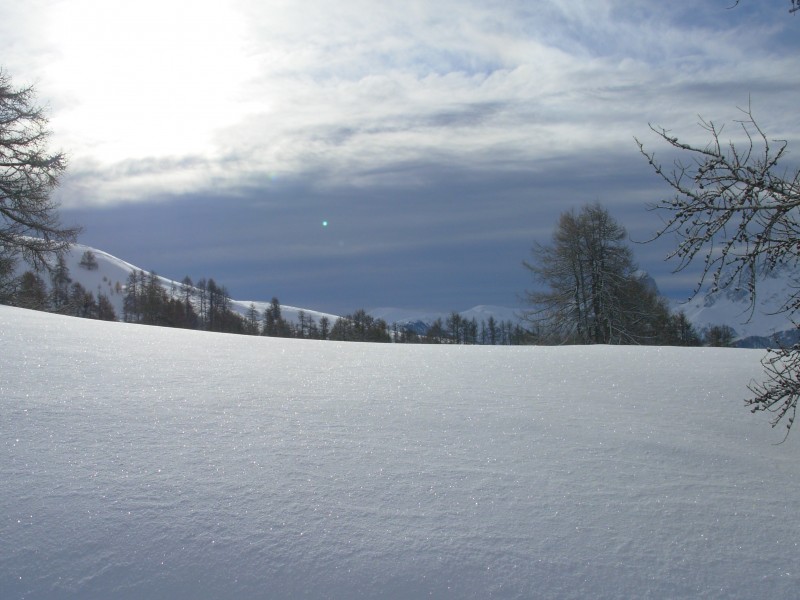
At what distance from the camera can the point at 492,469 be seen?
14.0 feet

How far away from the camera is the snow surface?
3.22m

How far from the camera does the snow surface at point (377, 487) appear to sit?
322 cm

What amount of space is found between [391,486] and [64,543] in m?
1.83

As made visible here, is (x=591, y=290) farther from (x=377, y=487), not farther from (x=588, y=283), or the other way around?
(x=377, y=487)

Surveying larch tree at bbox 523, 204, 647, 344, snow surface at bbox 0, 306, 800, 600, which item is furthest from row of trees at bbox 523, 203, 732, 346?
snow surface at bbox 0, 306, 800, 600

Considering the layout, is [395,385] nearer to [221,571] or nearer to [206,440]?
[206,440]

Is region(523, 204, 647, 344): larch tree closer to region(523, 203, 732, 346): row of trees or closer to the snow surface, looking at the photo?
region(523, 203, 732, 346): row of trees

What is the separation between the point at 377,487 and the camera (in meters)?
3.93

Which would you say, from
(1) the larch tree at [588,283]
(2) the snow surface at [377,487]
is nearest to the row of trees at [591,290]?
(1) the larch tree at [588,283]

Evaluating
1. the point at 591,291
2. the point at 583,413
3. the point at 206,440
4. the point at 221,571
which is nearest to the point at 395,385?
the point at 583,413

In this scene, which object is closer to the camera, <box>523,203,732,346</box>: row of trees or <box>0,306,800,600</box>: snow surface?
<box>0,306,800,600</box>: snow surface

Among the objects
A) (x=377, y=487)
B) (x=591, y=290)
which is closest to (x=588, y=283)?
(x=591, y=290)

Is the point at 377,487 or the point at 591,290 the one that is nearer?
the point at 377,487

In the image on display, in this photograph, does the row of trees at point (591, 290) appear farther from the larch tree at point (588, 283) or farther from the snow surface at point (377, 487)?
the snow surface at point (377, 487)
